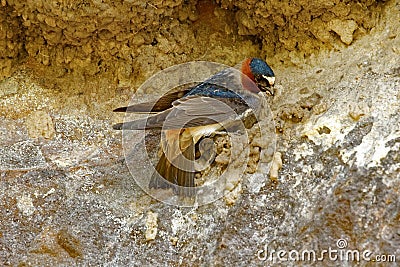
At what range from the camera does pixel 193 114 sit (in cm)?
441

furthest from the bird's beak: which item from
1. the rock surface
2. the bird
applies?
the rock surface

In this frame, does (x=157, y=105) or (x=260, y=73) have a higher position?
(x=260, y=73)

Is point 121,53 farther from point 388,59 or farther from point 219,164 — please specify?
point 388,59

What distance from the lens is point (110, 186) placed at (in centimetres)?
447

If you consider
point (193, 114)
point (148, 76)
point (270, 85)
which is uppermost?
point (148, 76)

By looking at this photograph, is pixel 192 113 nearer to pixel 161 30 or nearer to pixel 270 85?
pixel 270 85

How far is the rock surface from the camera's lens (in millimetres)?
3874

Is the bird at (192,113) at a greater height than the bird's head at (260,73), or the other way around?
the bird's head at (260,73)

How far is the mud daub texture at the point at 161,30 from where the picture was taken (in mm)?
4645

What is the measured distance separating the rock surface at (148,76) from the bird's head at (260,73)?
0.16 m

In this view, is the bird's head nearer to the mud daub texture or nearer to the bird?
the bird

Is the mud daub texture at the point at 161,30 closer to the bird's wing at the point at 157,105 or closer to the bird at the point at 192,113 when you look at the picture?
the bird at the point at 192,113

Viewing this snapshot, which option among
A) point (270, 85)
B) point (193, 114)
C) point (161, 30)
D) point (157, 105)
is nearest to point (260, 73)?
point (270, 85)

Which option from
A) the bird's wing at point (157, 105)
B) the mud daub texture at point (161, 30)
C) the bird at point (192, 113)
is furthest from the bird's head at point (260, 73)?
the bird's wing at point (157, 105)
